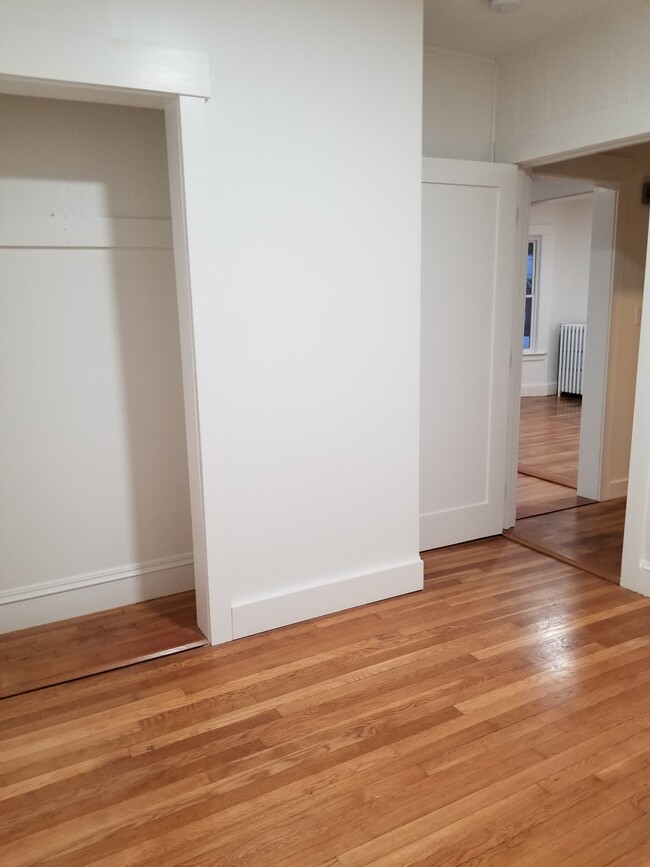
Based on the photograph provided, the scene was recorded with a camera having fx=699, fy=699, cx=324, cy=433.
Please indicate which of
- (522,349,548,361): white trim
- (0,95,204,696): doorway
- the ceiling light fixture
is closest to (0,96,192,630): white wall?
(0,95,204,696): doorway

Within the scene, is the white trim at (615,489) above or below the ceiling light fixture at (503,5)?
below

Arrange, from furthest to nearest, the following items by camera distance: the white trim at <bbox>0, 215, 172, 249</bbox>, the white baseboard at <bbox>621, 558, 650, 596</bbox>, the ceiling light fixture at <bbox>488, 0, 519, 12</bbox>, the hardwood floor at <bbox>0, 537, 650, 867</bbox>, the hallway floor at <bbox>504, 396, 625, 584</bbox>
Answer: the hallway floor at <bbox>504, 396, 625, 584</bbox>, the white baseboard at <bbox>621, 558, 650, 596</bbox>, the ceiling light fixture at <bbox>488, 0, 519, 12</bbox>, the white trim at <bbox>0, 215, 172, 249</bbox>, the hardwood floor at <bbox>0, 537, 650, 867</bbox>

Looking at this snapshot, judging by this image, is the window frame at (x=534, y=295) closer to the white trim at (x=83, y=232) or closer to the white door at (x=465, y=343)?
the white door at (x=465, y=343)

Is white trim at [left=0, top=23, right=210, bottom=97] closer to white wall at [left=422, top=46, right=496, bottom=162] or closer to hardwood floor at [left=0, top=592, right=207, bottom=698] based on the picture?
white wall at [left=422, top=46, right=496, bottom=162]

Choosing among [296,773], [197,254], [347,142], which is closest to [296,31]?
[347,142]

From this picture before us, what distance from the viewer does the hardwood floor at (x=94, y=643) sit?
266 cm

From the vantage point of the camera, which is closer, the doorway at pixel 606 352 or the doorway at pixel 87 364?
the doorway at pixel 87 364

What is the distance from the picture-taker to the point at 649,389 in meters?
3.12

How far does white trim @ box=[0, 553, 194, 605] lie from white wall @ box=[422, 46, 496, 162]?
7.97 feet

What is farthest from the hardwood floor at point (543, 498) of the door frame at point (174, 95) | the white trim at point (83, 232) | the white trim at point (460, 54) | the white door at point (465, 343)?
the white trim at point (83, 232)

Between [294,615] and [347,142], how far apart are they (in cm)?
200

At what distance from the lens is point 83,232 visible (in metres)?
2.93

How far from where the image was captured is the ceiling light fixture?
304 cm

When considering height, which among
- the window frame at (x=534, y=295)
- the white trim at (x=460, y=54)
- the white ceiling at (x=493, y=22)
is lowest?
the window frame at (x=534, y=295)
